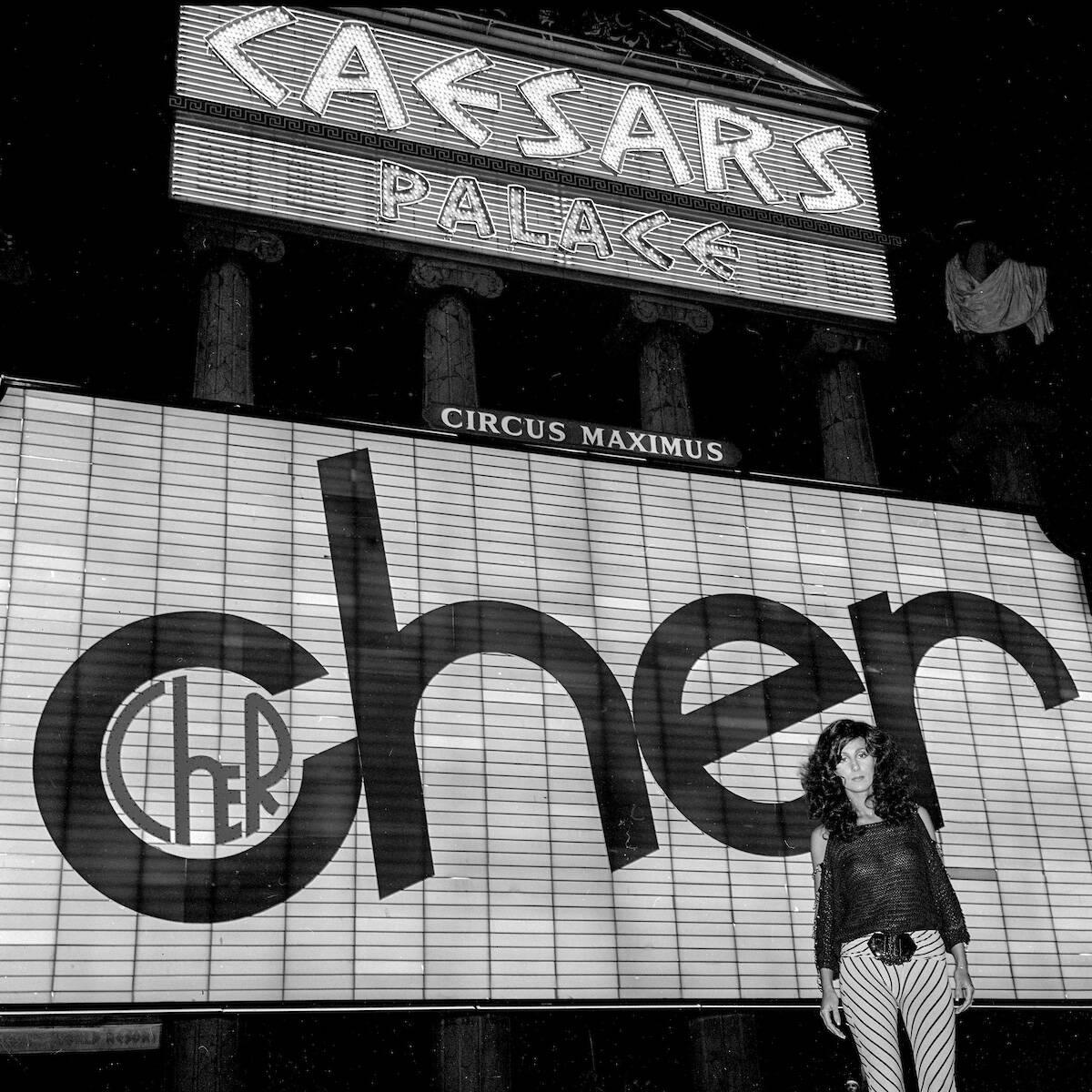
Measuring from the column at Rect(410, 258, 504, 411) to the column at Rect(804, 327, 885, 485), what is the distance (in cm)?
395

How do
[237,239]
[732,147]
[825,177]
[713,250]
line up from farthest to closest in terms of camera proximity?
[825,177], [732,147], [713,250], [237,239]

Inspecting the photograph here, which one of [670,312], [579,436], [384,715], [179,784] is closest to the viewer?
[179,784]

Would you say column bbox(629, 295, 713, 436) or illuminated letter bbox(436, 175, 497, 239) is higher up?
illuminated letter bbox(436, 175, 497, 239)

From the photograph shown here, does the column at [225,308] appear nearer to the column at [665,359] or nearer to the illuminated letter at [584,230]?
the illuminated letter at [584,230]

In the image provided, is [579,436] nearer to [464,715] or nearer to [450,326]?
[450,326]

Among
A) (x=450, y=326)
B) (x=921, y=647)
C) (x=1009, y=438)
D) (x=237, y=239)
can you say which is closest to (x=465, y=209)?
(x=450, y=326)

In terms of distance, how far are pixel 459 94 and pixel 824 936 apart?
11.1 m

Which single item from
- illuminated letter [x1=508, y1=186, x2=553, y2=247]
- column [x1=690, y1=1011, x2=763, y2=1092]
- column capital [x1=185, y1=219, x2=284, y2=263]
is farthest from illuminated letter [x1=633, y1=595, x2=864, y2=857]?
column capital [x1=185, y1=219, x2=284, y2=263]

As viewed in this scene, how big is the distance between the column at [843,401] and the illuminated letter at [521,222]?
11.1ft

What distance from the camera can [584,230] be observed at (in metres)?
14.4

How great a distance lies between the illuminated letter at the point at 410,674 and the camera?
1014 cm

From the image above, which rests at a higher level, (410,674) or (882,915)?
(410,674)

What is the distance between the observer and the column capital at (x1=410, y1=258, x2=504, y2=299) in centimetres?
1370

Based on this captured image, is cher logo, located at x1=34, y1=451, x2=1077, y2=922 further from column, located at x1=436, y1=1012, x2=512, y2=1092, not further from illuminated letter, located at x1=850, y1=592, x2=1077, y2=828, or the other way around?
column, located at x1=436, y1=1012, x2=512, y2=1092
